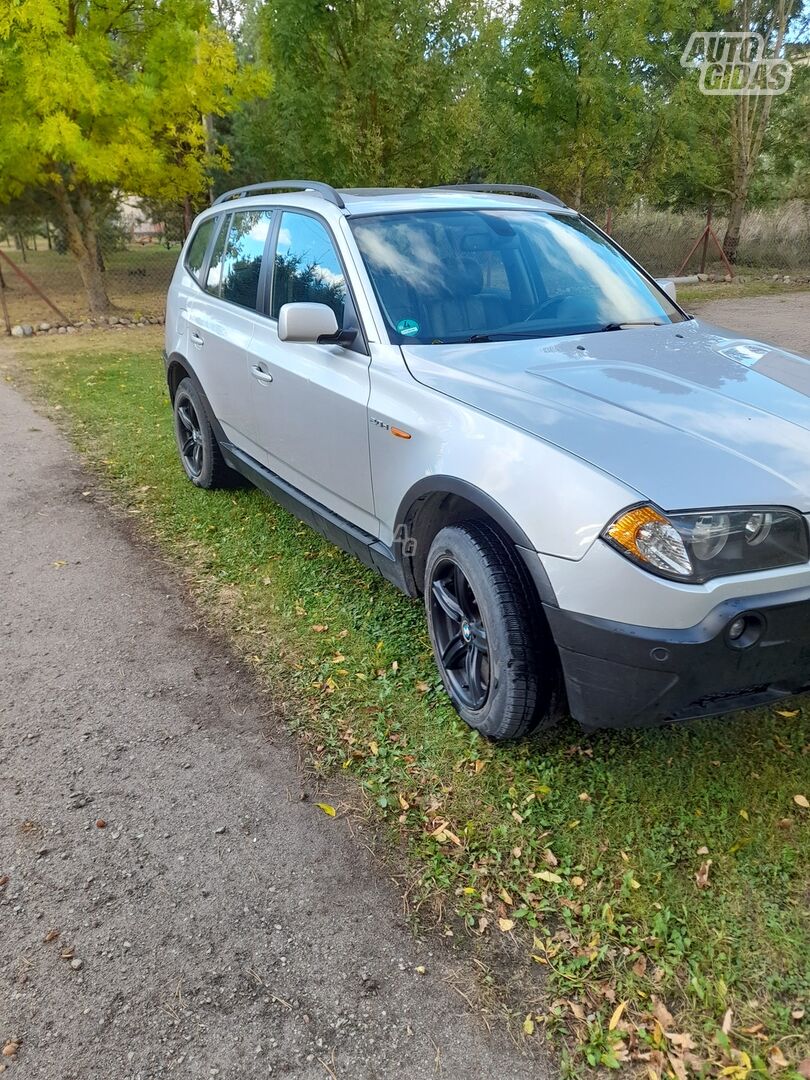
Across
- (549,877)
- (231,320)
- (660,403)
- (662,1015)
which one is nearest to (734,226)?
(231,320)

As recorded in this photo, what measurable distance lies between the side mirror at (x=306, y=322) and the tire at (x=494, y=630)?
39.6 inches

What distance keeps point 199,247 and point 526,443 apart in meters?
3.71

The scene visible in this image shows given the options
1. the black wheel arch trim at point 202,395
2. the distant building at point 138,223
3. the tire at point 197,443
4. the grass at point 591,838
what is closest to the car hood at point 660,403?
the grass at point 591,838

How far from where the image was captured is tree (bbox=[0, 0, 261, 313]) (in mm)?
11688

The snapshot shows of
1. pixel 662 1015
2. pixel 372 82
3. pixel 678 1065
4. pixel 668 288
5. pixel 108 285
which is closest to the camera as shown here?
pixel 678 1065

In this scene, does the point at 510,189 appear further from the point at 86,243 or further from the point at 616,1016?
the point at 86,243

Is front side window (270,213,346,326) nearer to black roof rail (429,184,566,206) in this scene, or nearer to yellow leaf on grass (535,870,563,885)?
black roof rail (429,184,566,206)

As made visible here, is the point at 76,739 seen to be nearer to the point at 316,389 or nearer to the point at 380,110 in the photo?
the point at 316,389

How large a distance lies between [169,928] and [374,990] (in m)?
0.64

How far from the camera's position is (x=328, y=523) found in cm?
385

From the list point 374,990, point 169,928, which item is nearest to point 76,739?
point 169,928

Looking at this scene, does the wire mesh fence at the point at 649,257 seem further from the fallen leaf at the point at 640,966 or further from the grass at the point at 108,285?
the fallen leaf at the point at 640,966

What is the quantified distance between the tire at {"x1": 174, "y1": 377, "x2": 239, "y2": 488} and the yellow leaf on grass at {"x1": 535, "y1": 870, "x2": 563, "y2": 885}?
3637 millimetres

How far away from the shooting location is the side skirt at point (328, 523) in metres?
3.46
